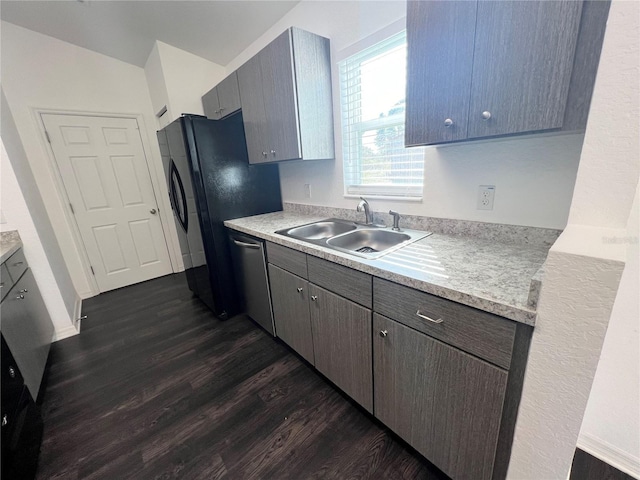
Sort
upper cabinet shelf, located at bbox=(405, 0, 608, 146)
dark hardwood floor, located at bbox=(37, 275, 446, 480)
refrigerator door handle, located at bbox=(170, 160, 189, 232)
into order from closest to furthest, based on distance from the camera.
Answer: upper cabinet shelf, located at bbox=(405, 0, 608, 146) < dark hardwood floor, located at bbox=(37, 275, 446, 480) < refrigerator door handle, located at bbox=(170, 160, 189, 232)

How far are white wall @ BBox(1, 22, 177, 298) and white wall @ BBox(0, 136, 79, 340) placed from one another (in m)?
0.88

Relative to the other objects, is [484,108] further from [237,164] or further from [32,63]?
[32,63]

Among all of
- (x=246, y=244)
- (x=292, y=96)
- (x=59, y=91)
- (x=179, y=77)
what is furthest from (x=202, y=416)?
(x=59, y=91)

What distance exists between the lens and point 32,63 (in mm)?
2436

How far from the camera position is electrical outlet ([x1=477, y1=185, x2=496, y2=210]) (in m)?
1.21

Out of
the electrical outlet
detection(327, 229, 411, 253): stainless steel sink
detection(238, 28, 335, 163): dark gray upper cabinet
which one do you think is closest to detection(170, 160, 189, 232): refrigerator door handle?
detection(238, 28, 335, 163): dark gray upper cabinet

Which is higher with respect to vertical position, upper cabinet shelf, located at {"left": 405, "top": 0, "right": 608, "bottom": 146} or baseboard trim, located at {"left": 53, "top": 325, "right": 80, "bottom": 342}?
upper cabinet shelf, located at {"left": 405, "top": 0, "right": 608, "bottom": 146}

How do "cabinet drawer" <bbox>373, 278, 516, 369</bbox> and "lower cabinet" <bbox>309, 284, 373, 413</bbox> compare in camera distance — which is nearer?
"cabinet drawer" <bbox>373, 278, 516, 369</bbox>

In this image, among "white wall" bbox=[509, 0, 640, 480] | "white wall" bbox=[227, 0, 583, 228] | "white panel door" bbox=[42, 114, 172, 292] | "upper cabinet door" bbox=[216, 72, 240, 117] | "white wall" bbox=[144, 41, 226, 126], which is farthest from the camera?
"white panel door" bbox=[42, 114, 172, 292]

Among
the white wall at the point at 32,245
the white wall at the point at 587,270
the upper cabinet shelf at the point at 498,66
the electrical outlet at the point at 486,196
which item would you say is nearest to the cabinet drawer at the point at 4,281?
the white wall at the point at 32,245

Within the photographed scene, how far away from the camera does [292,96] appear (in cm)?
164

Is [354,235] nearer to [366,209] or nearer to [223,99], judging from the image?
[366,209]

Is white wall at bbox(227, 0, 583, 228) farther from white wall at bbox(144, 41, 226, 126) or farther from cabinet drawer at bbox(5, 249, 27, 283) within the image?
cabinet drawer at bbox(5, 249, 27, 283)

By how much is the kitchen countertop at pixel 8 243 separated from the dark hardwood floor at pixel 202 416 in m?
0.86
